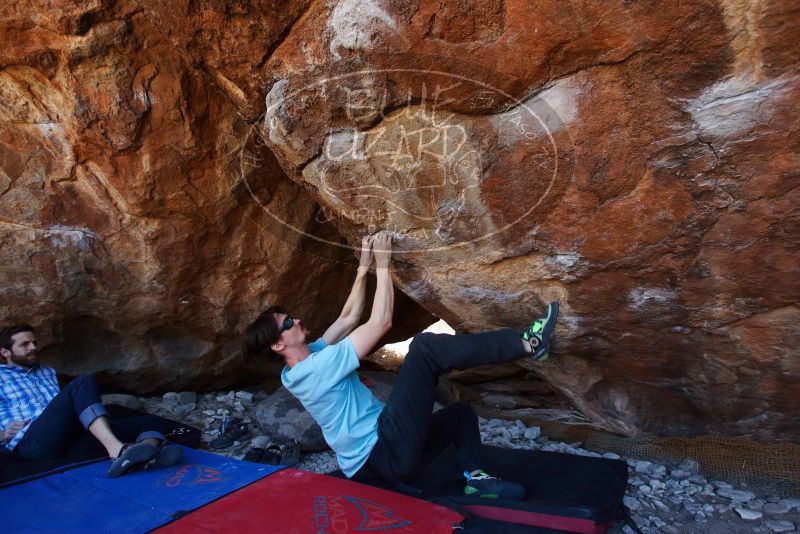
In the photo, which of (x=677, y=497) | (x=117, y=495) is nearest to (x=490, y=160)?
(x=677, y=497)

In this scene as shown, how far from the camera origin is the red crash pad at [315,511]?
6.47ft

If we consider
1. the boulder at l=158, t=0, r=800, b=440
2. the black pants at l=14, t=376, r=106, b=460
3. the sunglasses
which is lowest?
the black pants at l=14, t=376, r=106, b=460

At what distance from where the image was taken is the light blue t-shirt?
2.27 metres

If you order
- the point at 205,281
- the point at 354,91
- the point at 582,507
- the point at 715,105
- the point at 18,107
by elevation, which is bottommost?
the point at 582,507

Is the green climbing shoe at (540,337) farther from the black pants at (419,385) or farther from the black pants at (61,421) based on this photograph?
the black pants at (61,421)

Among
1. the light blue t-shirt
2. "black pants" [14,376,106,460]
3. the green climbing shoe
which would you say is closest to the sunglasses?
the light blue t-shirt

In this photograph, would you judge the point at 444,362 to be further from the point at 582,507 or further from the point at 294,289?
the point at 294,289

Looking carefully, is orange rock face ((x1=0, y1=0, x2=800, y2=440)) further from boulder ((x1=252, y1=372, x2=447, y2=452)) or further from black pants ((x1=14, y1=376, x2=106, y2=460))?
boulder ((x1=252, y1=372, x2=447, y2=452))

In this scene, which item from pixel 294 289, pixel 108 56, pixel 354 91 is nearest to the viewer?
pixel 354 91

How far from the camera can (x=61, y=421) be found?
284 centimetres

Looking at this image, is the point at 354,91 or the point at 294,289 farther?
the point at 294,289

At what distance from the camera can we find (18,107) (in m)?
3.11

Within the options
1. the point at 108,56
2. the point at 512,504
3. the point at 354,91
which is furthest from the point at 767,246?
the point at 108,56

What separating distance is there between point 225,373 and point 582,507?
3365 millimetres
